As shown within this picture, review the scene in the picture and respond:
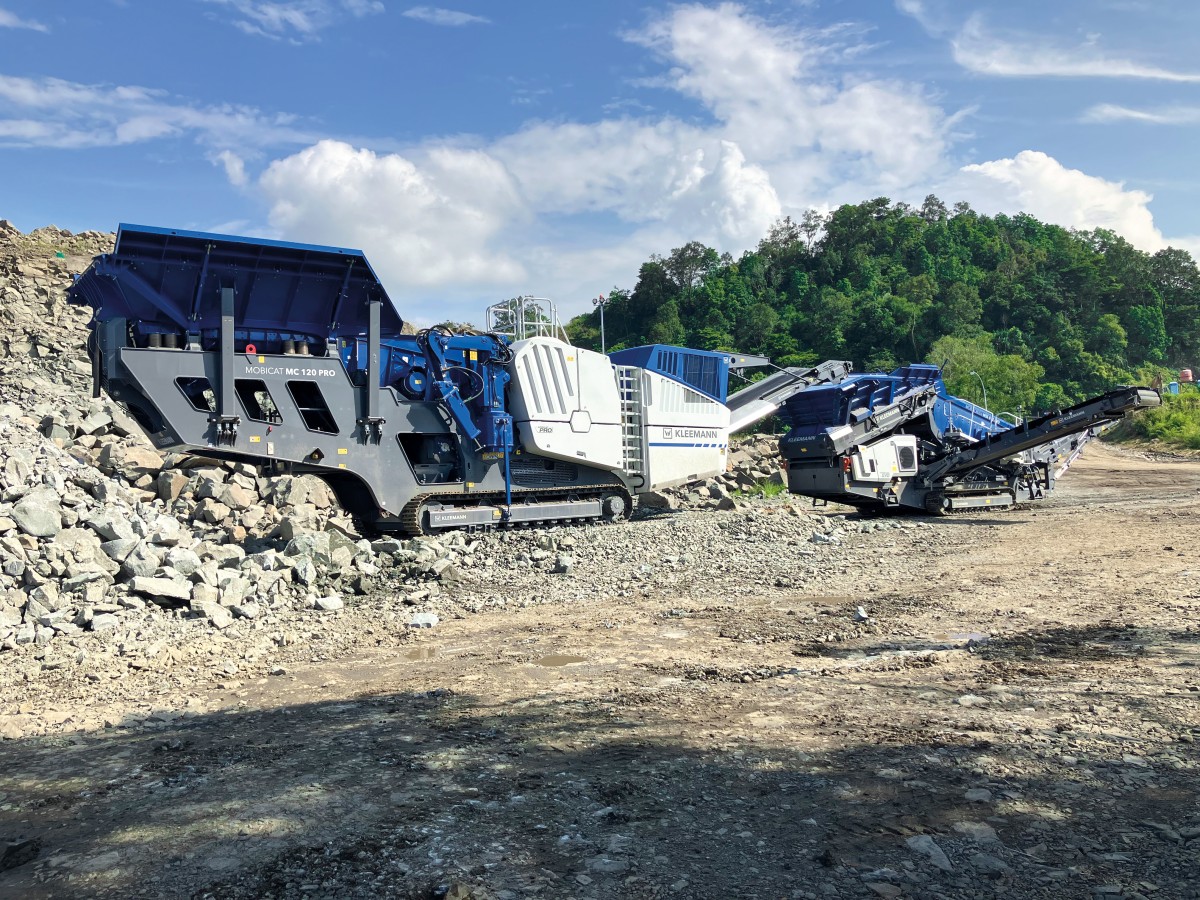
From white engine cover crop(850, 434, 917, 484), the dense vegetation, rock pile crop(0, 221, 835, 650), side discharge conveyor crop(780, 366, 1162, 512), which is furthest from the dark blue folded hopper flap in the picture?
the dense vegetation

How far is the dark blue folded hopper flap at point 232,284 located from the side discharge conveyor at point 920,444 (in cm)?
758

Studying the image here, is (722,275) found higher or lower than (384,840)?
higher

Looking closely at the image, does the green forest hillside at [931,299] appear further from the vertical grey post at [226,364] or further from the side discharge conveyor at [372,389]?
the vertical grey post at [226,364]

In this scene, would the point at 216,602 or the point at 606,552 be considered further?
the point at 606,552

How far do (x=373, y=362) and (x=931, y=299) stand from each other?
48327 millimetres

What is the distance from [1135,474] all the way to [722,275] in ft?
131

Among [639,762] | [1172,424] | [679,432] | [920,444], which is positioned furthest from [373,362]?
[1172,424]

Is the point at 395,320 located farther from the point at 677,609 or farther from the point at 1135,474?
the point at 1135,474

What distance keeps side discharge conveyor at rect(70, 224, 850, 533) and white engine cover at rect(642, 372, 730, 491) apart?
31mm

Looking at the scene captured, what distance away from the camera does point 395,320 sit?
36.6ft

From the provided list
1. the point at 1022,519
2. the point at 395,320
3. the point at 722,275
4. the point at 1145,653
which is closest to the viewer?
the point at 1145,653

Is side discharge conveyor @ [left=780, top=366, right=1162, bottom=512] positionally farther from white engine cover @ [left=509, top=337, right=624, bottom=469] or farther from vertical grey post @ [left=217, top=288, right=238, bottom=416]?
vertical grey post @ [left=217, top=288, right=238, bottom=416]

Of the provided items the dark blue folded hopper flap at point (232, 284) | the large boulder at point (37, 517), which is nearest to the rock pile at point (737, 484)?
the dark blue folded hopper flap at point (232, 284)

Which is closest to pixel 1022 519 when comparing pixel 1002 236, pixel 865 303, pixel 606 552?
pixel 606 552
